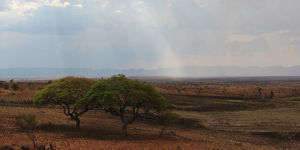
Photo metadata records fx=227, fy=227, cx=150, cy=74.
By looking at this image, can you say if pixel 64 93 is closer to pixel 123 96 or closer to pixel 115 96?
pixel 115 96

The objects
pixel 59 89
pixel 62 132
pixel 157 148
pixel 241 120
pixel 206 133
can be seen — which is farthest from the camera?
pixel 241 120

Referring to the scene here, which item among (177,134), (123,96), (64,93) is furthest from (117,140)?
(177,134)

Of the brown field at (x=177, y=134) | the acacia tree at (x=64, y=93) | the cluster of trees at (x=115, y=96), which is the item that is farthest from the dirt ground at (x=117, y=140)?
the acacia tree at (x=64, y=93)

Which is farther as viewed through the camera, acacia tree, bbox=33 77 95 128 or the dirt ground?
acacia tree, bbox=33 77 95 128

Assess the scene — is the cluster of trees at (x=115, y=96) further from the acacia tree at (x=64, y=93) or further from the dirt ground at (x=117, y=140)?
the dirt ground at (x=117, y=140)

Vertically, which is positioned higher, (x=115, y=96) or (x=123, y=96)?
(x=115, y=96)

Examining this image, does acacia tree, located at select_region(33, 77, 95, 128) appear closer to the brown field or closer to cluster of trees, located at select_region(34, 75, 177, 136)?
cluster of trees, located at select_region(34, 75, 177, 136)

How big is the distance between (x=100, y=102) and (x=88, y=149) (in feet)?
16.5

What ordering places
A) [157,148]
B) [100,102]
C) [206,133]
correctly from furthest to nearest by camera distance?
1. [206,133]
2. [100,102]
3. [157,148]

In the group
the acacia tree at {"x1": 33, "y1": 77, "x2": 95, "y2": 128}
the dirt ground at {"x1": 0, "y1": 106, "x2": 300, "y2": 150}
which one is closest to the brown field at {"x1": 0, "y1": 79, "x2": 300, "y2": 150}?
the dirt ground at {"x1": 0, "y1": 106, "x2": 300, "y2": 150}

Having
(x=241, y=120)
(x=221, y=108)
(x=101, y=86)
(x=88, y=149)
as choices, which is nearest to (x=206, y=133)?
(x=241, y=120)

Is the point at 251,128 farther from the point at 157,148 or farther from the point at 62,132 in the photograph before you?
the point at 62,132

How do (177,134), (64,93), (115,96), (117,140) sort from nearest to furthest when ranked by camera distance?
(117,140)
(115,96)
(64,93)
(177,134)

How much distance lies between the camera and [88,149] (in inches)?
650
